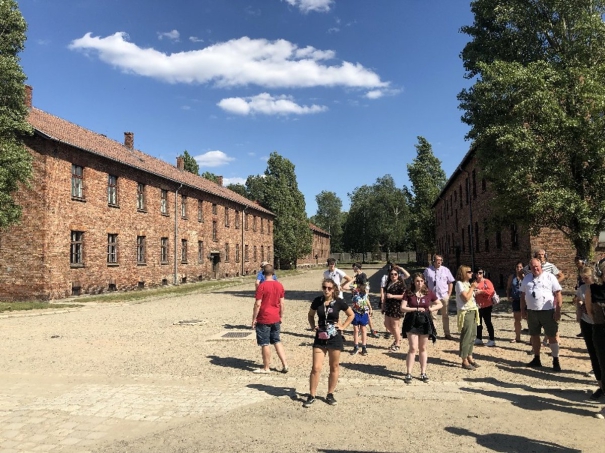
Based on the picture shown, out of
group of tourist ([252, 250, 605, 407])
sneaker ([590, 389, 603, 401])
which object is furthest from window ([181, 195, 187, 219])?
sneaker ([590, 389, 603, 401])

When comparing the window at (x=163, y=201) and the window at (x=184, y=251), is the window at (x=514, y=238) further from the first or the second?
the window at (x=184, y=251)

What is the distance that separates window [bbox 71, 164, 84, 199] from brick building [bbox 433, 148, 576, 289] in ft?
60.3

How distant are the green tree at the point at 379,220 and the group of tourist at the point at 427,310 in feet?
245

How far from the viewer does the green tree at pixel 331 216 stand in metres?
110

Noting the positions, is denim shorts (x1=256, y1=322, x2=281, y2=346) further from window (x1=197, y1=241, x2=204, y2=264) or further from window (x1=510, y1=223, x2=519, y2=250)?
window (x1=197, y1=241, x2=204, y2=264)

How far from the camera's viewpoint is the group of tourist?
5.73 meters

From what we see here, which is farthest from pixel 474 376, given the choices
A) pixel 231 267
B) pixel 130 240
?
pixel 231 267

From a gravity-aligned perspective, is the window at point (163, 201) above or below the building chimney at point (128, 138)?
below

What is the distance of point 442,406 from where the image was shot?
5.59 m

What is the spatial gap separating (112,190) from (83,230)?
351cm

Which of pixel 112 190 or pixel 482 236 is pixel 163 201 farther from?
pixel 482 236

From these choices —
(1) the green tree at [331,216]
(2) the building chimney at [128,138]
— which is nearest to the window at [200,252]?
(2) the building chimney at [128,138]

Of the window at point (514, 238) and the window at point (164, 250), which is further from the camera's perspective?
the window at point (164, 250)

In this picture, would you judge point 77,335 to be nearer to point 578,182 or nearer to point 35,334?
point 35,334
